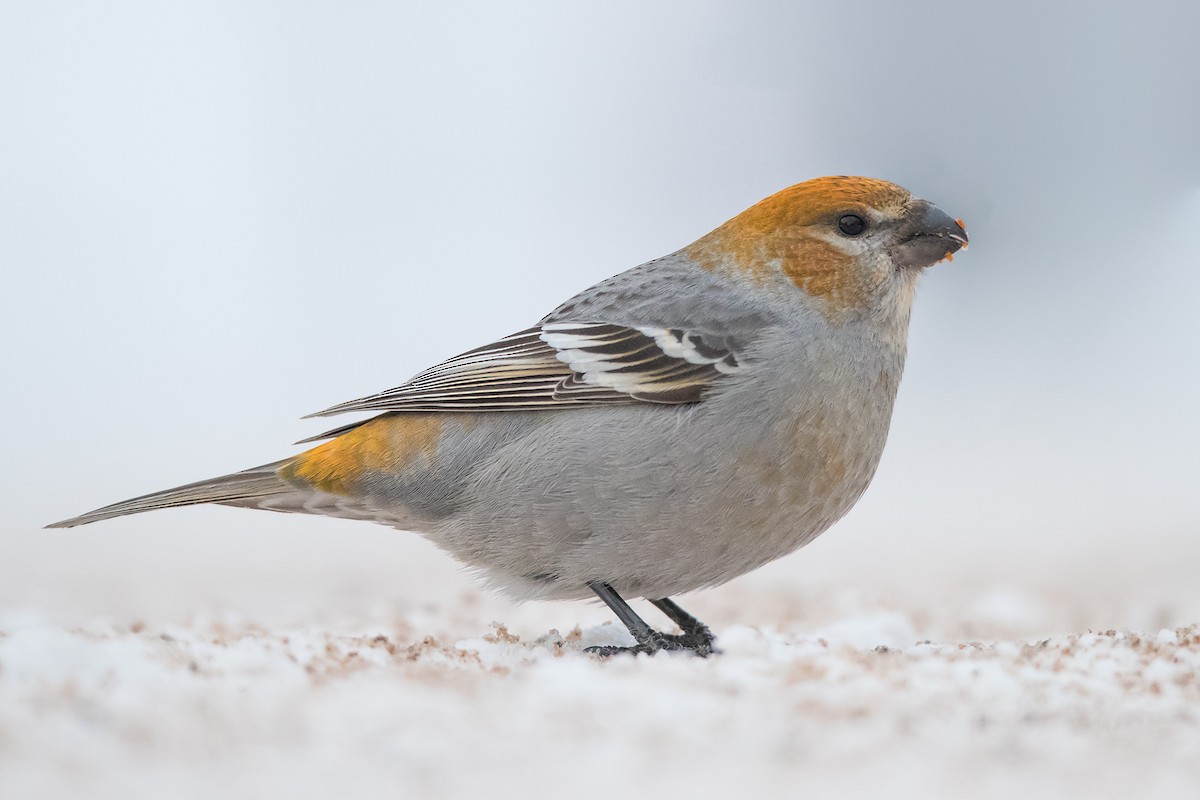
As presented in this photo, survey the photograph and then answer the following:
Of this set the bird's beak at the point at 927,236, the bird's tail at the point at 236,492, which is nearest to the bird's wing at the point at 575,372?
the bird's tail at the point at 236,492

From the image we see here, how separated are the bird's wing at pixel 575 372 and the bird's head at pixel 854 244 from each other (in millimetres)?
342

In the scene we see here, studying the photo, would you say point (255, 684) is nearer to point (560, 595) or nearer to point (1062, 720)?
point (560, 595)

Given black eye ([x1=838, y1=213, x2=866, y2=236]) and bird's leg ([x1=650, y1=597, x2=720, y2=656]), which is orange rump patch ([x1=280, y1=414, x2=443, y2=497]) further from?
black eye ([x1=838, y1=213, x2=866, y2=236])

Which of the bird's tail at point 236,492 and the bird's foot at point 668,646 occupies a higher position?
the bird's tail at point 236,492

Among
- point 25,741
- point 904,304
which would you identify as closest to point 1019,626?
point 904,304

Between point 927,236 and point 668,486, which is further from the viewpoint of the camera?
point 927,236

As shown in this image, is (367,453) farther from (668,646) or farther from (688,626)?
(688,626)

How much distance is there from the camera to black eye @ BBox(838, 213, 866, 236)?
3.26m

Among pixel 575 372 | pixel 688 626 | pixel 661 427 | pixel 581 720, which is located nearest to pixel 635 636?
pixel 688 626

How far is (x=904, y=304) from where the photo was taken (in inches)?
131

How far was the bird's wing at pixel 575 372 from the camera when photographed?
306 cm

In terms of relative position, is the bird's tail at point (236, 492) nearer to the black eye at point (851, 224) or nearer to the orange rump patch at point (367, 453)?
the orange rump patch at point (367, 453)

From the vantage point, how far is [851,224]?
3.27 metres

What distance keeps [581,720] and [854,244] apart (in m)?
1.65
